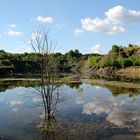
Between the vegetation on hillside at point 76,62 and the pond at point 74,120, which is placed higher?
the vegetation on hillside at point 76,62

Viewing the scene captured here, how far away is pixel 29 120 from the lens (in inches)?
851

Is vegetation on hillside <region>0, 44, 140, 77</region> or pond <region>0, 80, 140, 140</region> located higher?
vegetation on hillside <region>0, 44, 140, 77</region>

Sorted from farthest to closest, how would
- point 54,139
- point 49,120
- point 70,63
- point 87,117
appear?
point 70,63
point 87,117
point 49,120
point 54,139

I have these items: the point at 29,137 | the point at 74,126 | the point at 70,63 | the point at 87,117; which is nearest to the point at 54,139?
the point at 29,137

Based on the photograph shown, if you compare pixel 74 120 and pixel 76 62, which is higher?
Result: pixel 76 62

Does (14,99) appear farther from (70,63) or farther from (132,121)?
(70,63)

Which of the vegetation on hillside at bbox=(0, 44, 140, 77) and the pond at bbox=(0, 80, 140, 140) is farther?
the vegetation on hillside at bbox=(0, 44, 140, 77)

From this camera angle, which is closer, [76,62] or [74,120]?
[74,120]

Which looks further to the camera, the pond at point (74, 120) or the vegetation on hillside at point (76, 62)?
the vegetation on hillside at point (76, 62)

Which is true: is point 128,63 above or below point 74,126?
above

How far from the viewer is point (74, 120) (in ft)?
70.0

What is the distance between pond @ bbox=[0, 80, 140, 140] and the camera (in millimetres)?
17275

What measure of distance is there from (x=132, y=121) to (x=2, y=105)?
510 inches

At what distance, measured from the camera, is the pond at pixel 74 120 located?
56.7ft
